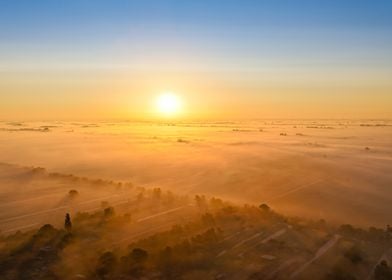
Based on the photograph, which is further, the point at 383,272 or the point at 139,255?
the point at 139,255

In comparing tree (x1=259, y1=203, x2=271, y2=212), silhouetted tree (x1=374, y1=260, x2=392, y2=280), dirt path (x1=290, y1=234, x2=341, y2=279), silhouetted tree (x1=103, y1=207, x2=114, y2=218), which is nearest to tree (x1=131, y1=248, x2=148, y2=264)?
dirt path (x1=290, y1=234, x2=341, y2=279)

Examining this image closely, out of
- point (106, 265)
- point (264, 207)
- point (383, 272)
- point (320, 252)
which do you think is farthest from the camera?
point (264, 207)

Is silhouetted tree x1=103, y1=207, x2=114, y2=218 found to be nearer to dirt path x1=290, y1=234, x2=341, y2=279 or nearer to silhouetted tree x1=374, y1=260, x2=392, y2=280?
dirt path x1=290, y1=234, x2=341, y2=279

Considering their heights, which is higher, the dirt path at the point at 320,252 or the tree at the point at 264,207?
the tree at the point at 264,207

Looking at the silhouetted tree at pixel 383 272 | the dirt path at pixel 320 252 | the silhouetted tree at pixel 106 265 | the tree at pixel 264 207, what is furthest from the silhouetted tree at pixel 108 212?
the silhouetted tree at pixel 383 272

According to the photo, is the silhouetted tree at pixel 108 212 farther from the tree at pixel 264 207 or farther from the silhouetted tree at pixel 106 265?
the tree at pixel 264 207

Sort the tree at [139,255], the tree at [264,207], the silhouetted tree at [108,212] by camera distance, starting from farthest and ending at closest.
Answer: the tree at [264,207] < the silhouetted tree at [108,212] < the tree at [139,255]

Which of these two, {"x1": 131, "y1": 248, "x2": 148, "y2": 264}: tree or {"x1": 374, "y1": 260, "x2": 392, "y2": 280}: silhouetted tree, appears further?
{"x1": 131, "y1": 248, "x2": 148, "y2": 264}: tree

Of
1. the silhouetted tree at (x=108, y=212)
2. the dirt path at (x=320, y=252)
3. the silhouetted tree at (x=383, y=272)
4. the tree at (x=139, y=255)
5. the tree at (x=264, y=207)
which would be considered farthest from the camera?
the tree at (x=264, y=207)

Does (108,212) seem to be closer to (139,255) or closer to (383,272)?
(139,255)

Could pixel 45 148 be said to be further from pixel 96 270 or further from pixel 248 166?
pixel 96 270

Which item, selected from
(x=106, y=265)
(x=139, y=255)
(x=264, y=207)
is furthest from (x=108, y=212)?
(x=264, y=207)

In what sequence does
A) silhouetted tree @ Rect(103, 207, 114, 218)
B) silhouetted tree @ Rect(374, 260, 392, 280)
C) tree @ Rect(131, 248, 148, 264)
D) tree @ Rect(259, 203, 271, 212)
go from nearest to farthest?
silhouetted tree @ Rect(374, 260, 392, 280), tree @ Rect(131, 248, 148, 264), silhouetted tree @ Rect(103, 207, 114, 218), tree @ Rect(259, 203, 271, 212)
